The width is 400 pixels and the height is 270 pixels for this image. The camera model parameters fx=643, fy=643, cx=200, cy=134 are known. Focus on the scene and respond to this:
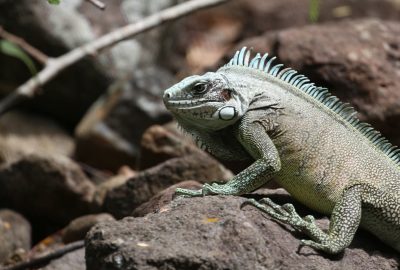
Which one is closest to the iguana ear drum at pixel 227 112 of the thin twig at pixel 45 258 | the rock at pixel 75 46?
the thin twig at pixel 45 258

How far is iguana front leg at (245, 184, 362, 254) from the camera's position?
14.7 feet

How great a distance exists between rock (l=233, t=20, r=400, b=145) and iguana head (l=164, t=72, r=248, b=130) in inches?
139

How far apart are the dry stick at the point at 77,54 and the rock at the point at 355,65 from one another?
1.30 meters

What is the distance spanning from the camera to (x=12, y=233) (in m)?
7.46

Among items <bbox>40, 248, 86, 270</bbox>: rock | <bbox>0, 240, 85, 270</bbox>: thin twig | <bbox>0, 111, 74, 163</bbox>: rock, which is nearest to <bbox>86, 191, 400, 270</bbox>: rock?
<bbox>40, 248, 86, 270</bbox>: rock

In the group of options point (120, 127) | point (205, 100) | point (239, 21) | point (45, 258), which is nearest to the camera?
point (205, 100)

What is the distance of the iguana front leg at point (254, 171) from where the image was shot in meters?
4.66

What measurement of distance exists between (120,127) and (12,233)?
3595 millimetres

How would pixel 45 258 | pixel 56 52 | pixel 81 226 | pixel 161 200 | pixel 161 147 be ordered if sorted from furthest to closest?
pixel 56 52, pixel 161 147, pixel 81 226, pixel 45 258, pixel 161 200

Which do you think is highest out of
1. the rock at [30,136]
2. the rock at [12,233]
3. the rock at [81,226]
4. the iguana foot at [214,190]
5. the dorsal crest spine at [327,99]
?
the dorsal crest spine at [327,99]

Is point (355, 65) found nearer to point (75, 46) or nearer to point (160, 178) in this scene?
point (160, 178)

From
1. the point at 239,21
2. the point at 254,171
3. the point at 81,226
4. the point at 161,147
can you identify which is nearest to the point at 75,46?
the point at 161,147

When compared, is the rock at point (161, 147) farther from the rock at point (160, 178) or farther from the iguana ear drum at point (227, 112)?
the iguana ear drum at point (227, 112)

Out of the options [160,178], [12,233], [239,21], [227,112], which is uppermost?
[239,21]
